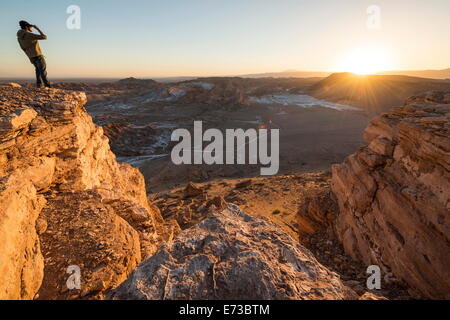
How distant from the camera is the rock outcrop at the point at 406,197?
4871 millimetres

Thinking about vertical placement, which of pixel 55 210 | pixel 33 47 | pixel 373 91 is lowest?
pixel 55 210

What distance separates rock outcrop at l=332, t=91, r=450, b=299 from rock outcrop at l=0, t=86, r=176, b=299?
5697 mm

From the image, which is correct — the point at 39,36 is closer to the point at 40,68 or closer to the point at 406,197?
the point at 40,68

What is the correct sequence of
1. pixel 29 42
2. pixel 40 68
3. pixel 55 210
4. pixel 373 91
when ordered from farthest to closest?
pixel 373 91
pixel 40 68
pixel 29 42
pixel 55 210

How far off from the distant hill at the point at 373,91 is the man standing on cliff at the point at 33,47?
5324 centimetres

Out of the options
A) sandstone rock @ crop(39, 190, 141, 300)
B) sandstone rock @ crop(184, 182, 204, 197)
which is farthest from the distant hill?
sandstone rock @ crop(39, 190, 141, 300)

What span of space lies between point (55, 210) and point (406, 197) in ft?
25.5

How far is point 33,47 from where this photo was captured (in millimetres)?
6406

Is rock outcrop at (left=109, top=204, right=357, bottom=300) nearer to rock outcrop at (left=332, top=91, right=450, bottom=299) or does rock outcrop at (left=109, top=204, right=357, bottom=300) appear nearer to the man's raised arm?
rock outcrop at (left=332, top=91, right=450, bottom=299)

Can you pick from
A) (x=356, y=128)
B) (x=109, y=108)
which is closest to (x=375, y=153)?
(x=356, y=128)

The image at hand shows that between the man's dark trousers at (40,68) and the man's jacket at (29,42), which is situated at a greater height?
the man's jacket at (29,42)

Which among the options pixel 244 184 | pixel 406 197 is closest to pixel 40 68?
pixel 406 197

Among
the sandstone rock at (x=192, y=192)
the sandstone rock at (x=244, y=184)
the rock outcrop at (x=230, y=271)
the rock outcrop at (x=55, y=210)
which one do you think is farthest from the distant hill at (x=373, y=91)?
the rock outcrop at (x=55, y=210)

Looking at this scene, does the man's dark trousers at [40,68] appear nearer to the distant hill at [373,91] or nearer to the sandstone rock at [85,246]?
the sandstone rock at [85,246]
